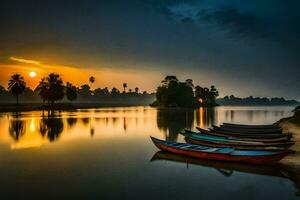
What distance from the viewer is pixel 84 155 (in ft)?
76.8

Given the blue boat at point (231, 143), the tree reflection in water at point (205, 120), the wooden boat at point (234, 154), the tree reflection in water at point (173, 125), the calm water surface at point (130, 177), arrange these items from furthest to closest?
the tree reflection in water at point (205, 120) < the tree reflection in water at point (173, 125) < the blue boat at point (231, 143) < the wooden boat at point (234, 154) < the calm water surface at point (130, 177)

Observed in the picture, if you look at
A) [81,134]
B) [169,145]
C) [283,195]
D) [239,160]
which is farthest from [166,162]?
[81,134]

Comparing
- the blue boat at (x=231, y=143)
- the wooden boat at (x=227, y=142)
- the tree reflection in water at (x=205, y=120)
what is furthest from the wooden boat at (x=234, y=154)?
the tree reflection in water at (x=205, y=120)

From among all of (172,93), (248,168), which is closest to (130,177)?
(248,168)

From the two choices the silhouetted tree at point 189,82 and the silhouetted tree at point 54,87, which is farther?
the silhouetted tree at point 189,82

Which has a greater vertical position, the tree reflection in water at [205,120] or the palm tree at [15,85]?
the palm tree at [15,85]

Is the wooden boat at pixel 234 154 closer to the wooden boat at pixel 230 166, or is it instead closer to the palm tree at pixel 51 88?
the wooden boat at pixel 230 166

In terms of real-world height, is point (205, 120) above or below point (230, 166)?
above

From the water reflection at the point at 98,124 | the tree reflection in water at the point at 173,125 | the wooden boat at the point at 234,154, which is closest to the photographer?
the wooden boat at the point at 234,154

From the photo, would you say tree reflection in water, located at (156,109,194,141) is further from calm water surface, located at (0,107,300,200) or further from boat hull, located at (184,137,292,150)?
calm water surface, located at (0,107,300,200)

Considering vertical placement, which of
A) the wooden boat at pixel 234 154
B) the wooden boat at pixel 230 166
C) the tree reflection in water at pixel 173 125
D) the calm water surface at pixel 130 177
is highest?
the wooden boat at pixel 234 154

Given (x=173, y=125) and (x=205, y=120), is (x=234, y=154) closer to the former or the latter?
(x=173, y=125)

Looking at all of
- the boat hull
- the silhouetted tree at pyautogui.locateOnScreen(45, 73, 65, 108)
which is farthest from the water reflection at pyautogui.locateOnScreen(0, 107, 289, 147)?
the silhouetted tree at pyautogui.locateOnScreen(45, 73, 65, 108)

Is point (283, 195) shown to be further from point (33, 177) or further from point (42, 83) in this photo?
point (42, 83)
